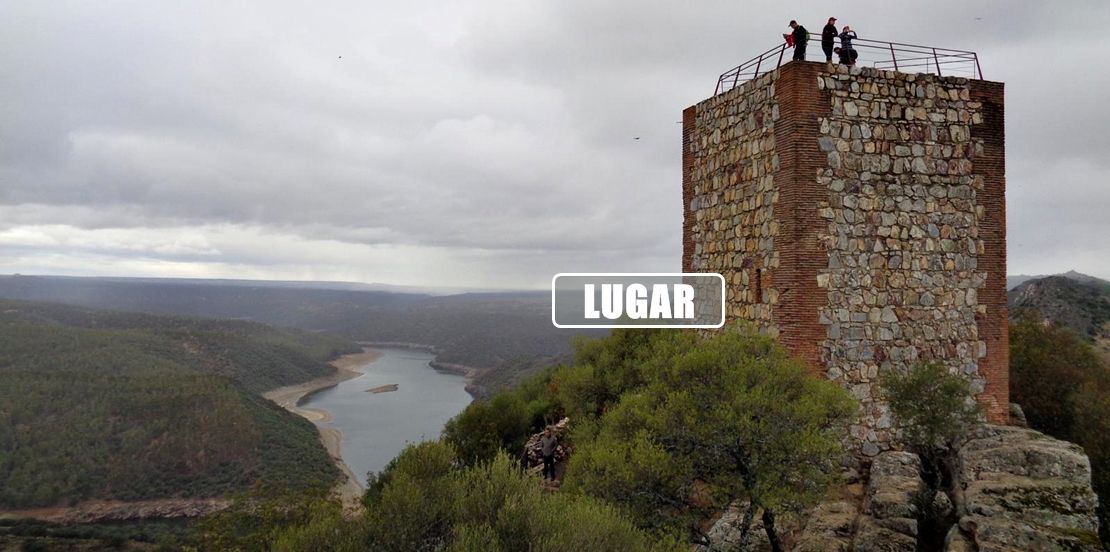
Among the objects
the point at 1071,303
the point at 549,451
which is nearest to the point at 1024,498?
the point at 549,451

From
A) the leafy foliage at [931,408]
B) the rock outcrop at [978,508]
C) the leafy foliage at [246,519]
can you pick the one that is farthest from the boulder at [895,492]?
the leafy foliage at [246,519]

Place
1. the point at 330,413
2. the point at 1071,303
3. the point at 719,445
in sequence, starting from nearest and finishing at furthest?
the point at 719,445 → the point at 1071,303 → the point at 330,413

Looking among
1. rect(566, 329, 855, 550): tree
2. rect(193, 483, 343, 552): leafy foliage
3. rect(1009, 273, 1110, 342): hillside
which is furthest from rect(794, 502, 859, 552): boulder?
rect(193, 483, 343, 552): leafy foliage

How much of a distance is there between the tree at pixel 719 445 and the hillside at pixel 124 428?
40117mm

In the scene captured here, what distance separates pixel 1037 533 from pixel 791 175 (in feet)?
14.7

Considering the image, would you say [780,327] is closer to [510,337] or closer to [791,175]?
[791,175]

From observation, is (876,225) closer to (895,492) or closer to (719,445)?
(895,492)

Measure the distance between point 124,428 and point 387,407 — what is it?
40560 mm

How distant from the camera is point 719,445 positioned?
220 inches

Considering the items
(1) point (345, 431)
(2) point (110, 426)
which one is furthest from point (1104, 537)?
(1) point (345, 431)

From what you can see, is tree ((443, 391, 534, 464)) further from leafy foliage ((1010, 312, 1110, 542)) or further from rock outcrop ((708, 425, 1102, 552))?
rock outcrop ((708, 425, 1102, 552))

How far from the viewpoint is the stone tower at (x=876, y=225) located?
7895 mm

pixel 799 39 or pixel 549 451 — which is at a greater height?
pixel 799 39

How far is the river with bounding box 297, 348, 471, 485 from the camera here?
6469 centimetres
